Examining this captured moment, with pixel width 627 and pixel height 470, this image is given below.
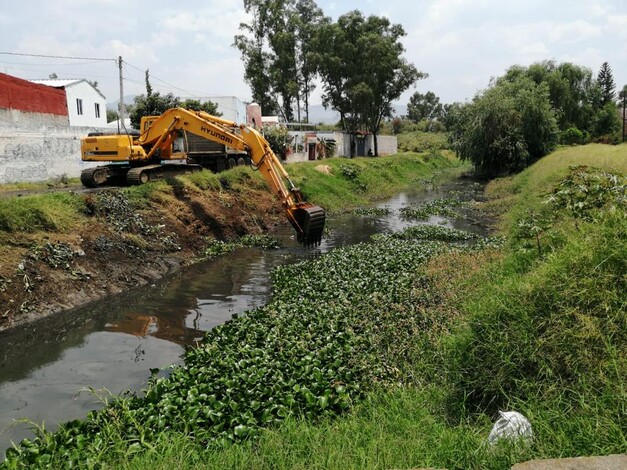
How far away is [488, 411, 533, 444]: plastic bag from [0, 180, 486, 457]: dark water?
4.54 metres

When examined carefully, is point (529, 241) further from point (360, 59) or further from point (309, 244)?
point (360, 59)

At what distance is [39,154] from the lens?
23203 millimetres

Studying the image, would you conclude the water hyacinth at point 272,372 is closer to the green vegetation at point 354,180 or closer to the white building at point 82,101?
the green vegetation at point 354,180

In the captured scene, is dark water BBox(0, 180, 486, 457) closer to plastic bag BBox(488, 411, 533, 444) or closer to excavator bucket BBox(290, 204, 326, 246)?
excavator bucket BBox(290, 204, 326, 246)

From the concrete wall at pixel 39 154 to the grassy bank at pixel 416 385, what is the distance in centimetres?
1861

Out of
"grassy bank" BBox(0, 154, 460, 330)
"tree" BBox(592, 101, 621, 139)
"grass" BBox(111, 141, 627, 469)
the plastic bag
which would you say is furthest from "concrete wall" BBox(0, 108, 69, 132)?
"tree" BBox(592, 101, 621, 139)

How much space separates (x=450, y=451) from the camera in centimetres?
396

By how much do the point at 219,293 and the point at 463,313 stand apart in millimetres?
6161

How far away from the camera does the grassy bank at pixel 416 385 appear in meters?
4.11

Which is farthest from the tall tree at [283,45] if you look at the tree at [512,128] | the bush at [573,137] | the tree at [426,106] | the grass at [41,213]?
the tree at [426,106]

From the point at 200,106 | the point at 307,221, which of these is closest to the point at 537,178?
the point at 307,221

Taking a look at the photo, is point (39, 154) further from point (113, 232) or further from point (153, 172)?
point (113, 232)

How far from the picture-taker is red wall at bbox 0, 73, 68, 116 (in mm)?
24750

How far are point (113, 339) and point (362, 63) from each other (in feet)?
138
